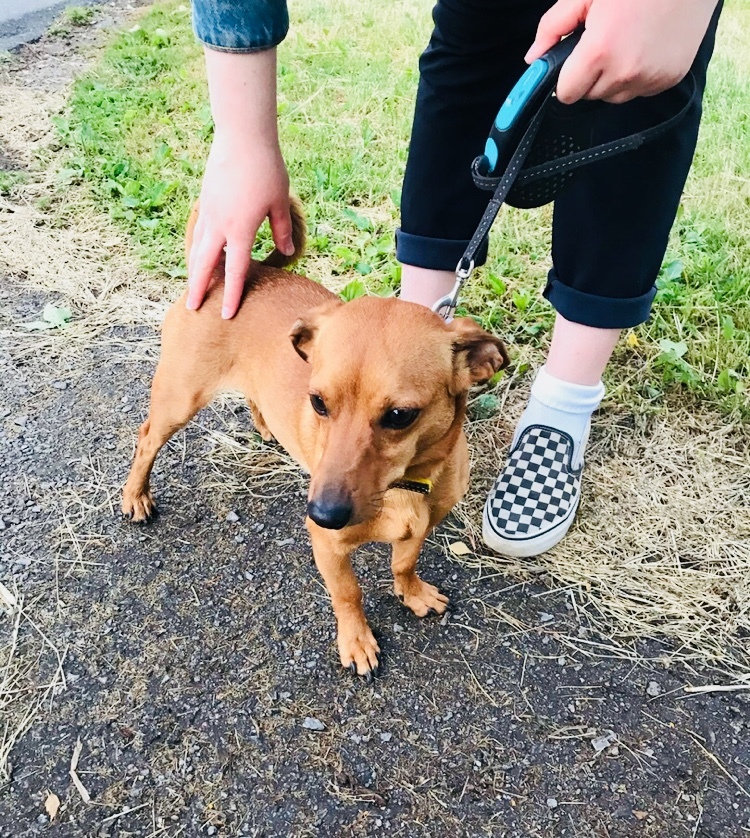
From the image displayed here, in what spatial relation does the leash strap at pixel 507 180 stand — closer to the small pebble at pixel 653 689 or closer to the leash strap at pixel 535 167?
the leash strap at pixel 535 167

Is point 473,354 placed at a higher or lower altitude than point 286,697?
higher

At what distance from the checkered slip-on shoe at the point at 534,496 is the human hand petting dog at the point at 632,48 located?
4.70 ft

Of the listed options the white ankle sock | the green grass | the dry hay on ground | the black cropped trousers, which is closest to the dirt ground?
the dry hay on ground

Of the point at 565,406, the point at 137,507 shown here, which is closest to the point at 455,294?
the point at 565,406

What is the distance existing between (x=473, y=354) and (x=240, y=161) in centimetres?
82

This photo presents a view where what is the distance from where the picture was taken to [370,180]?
4504mm

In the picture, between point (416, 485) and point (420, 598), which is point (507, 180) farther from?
point (420, 598)

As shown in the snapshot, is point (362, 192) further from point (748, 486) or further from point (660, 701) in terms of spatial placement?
point (660, 701)

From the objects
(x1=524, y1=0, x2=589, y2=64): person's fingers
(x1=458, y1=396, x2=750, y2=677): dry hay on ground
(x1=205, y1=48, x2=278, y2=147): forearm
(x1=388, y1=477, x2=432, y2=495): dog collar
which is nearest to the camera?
(x1=524, y1=0, x2=589, y2=64): person's fingers

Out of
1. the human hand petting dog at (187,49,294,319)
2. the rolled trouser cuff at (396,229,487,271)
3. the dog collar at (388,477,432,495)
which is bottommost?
the dog collar at (388,477,432,495)

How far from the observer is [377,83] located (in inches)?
221

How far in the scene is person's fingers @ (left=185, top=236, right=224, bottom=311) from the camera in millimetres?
2176

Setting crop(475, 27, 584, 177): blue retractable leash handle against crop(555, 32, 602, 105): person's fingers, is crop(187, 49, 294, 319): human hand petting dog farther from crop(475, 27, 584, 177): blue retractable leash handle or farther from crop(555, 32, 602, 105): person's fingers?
crop(555, 32, 602, 105): person's fingers

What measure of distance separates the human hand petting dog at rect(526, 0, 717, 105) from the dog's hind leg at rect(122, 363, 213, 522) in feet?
5.25
